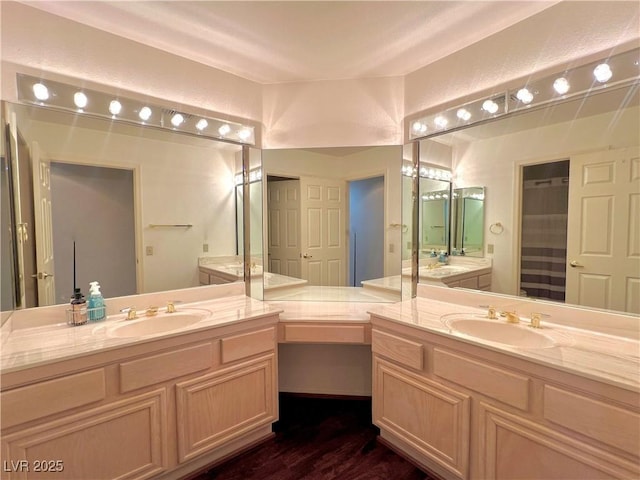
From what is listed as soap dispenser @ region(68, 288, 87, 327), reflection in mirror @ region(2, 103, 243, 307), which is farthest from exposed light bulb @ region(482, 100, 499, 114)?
soap dispenser @ region(68, 288, 87, 327)

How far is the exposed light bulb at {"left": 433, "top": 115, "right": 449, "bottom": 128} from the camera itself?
191 cm

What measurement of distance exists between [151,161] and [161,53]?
689 mm

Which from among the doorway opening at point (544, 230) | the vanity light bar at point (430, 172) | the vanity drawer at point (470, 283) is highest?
the vanity light bar at point (430, 172)

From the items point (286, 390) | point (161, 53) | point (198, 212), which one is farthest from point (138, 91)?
point (286, 390)

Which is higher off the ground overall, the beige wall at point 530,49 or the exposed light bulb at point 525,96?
the beige wall at point 530,49

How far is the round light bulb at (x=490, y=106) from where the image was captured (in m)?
1.69

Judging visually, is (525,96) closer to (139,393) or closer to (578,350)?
(578,350)

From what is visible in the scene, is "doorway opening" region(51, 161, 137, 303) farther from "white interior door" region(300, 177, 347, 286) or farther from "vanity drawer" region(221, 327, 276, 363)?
"white interior door" region(300, 177, 347, 286)

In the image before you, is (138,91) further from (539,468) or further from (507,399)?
(539,468)

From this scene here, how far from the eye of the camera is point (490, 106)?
1.71 m

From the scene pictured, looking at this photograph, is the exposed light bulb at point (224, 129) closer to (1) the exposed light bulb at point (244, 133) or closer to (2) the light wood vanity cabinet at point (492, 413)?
(1) the exposed light bulb at point (244, 133)

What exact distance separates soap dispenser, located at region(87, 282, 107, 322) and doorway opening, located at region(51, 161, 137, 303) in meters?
0.10

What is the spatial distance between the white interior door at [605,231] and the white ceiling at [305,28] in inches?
35.1

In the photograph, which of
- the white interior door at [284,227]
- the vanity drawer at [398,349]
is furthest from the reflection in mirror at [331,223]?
the vanity drawer at [398,349]
